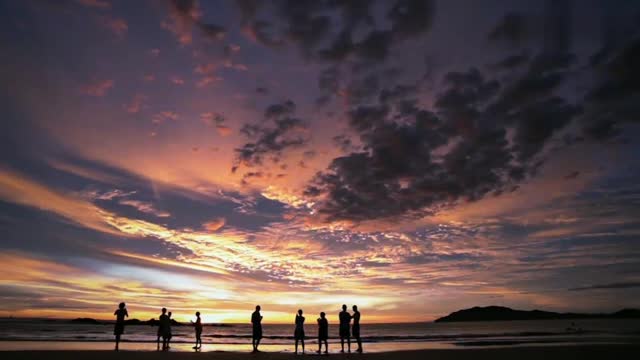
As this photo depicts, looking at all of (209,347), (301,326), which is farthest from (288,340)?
(301,326)

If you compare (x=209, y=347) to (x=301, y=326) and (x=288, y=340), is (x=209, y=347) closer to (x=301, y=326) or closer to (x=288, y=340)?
(x=301, y=326)

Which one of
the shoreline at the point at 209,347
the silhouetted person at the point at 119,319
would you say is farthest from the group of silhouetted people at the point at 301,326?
the shoreline at the point at 209,347

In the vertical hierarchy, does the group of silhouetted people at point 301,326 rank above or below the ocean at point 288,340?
above

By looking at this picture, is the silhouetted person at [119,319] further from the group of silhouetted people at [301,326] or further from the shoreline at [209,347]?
the shoreline at [209,347]

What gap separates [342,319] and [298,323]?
2269 mm

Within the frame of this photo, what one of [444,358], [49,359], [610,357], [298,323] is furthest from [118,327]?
[610,357]

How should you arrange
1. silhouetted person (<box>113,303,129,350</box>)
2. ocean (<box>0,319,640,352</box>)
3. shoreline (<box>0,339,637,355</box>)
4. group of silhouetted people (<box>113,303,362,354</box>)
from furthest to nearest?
1. ocean (<box>0,319,640,352</box>)
2. shoreline (<box>0,339,637,355</box>)
3. silhouetted person (<box>113,303,129,350</box>)
4. group of silhouetted people (<box>113,303,362,354</box>)

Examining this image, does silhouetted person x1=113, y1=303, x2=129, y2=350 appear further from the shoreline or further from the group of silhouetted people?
the shoreline

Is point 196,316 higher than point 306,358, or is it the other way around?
point 196,316

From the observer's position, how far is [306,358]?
19.7 m

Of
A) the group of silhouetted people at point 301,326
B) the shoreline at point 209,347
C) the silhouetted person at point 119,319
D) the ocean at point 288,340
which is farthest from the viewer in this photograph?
the ocean at point 288,340

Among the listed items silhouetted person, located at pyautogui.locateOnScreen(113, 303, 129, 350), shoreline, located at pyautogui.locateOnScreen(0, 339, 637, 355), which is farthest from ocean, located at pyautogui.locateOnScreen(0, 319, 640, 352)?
silhouetted person, located at pyautogui.locateOnScreen(113, 303, 129, 350)

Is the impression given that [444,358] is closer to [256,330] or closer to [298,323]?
[298,323]

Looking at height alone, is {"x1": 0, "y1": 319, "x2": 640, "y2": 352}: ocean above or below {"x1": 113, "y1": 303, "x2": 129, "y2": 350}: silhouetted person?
below
